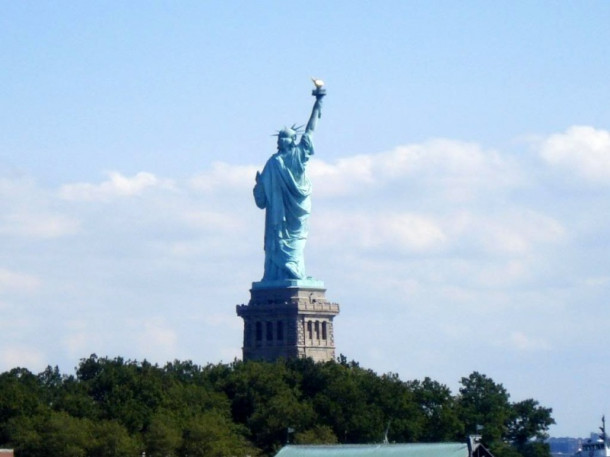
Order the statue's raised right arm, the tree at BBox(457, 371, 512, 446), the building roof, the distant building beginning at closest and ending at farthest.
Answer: the distant building, the building roof, the tree at BBox(457, 371, 512, 446), the statue's raised right arm

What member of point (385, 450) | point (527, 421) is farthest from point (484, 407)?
point (385, 450)

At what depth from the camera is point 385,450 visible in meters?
73.3

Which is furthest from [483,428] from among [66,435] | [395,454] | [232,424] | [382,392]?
[395,454]

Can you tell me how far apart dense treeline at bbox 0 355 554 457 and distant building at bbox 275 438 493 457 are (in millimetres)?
17720

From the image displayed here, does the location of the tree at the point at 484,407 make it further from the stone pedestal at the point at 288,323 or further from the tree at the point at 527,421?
the stone pedestal at the point at 288,323

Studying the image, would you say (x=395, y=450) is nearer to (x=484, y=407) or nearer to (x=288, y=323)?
(x=484, y=407)

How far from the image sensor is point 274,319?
133m

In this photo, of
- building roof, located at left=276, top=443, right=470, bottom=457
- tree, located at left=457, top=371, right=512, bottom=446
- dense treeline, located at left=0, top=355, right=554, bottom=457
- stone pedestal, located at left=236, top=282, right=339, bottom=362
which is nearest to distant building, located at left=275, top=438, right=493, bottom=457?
building roof, located at left=276, top=443, right=470, bottom=457

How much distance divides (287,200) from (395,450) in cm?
6123

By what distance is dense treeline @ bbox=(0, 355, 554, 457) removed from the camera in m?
93.2

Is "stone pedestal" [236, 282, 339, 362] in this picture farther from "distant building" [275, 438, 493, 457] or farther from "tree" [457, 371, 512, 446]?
"distant building" [275, 438, 493, 457]

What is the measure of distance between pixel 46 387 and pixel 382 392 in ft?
63.5

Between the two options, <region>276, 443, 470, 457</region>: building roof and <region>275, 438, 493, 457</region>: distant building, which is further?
<region>276, 443, 470, 457</region>: building roof

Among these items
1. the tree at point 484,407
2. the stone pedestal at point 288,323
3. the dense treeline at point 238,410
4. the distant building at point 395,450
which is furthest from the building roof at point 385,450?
the stone pedestal at point 288,323
